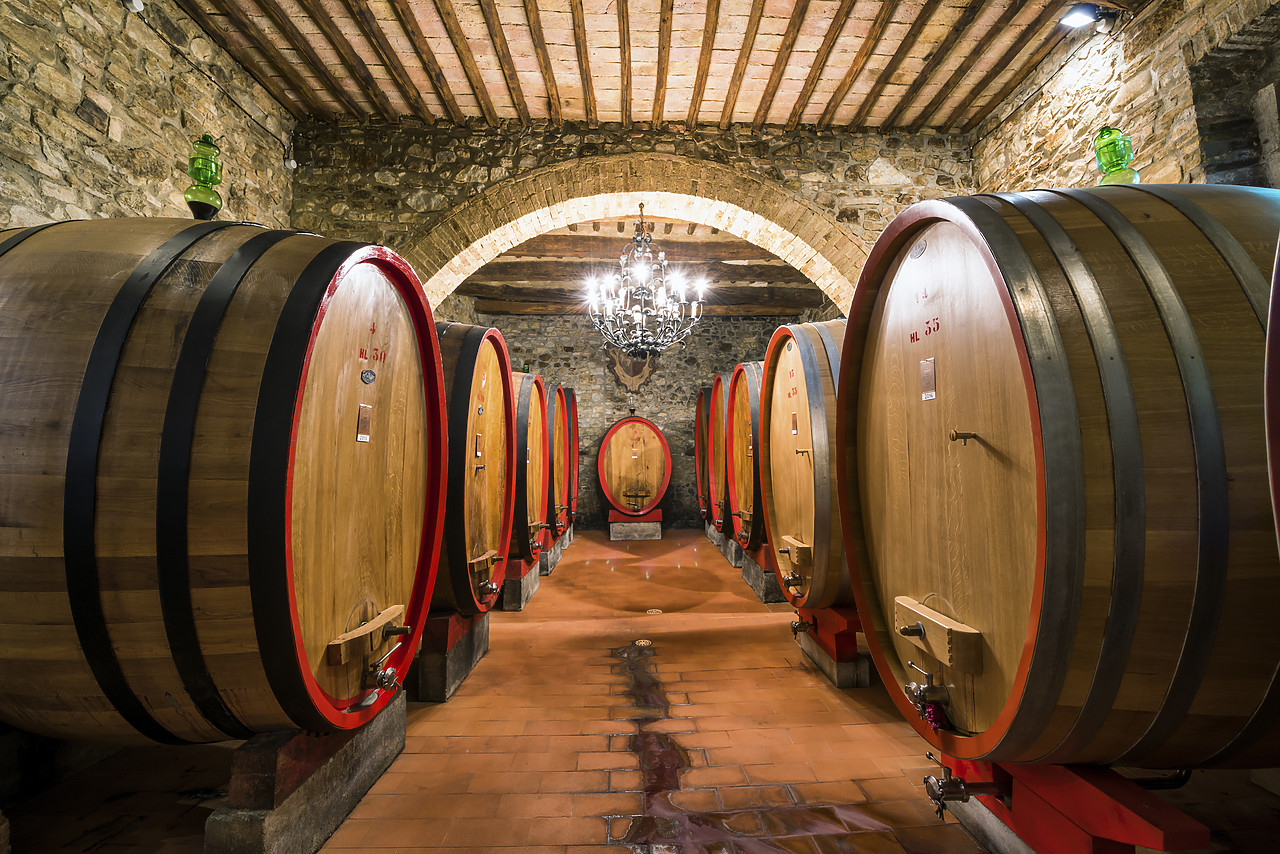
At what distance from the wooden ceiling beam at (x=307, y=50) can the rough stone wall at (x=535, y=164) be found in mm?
312

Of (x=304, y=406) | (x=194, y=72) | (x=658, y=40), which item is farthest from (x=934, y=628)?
(x=194, y=72)

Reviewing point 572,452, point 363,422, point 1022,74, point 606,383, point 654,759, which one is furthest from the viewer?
point 606,383

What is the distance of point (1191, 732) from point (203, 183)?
2863 millimetres

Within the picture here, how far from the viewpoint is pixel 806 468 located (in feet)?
8.70

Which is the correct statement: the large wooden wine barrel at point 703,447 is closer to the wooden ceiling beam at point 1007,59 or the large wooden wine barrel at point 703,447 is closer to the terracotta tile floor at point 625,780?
the wooden ceiling beam at point 1007,59

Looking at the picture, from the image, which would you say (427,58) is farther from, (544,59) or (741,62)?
(741,62)

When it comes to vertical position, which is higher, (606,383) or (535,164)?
(535,164)

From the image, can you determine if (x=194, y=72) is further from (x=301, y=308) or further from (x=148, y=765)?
(x=148, y=765)

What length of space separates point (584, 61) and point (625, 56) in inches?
11.7

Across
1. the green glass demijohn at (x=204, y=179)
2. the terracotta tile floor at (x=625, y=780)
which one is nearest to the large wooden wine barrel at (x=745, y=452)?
the terracotta tile floor at (x=625, y=780)

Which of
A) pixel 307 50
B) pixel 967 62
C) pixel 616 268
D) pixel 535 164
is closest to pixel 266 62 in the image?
pixel 307 50

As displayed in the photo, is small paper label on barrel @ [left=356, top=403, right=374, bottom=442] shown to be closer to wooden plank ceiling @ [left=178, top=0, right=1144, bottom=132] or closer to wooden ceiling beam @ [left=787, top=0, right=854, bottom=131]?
wooden plank ceiling @ [left=178, top=0, right=1144, bottom=132]

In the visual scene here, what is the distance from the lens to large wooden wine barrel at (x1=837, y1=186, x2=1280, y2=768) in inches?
37.4

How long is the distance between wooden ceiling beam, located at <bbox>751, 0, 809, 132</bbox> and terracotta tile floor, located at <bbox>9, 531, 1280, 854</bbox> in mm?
3876
